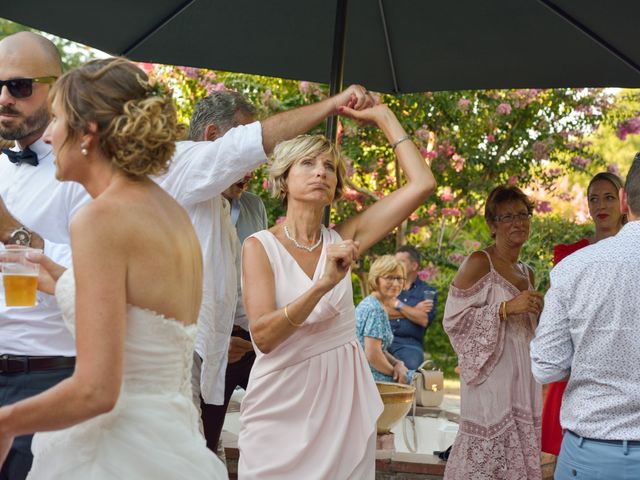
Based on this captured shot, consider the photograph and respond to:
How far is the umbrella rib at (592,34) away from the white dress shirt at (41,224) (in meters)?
2.77

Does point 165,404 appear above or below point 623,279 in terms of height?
below

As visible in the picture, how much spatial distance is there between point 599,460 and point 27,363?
1996 mm

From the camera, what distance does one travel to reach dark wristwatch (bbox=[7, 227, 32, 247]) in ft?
10.5

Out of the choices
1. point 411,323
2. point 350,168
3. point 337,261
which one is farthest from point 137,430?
point 350,168

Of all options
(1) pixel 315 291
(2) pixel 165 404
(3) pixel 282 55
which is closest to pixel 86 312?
(2) pixel 165 404

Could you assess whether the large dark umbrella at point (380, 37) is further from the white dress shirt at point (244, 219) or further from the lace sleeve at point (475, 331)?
the lace sleeve at point (475, 331)

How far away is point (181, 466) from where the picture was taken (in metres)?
2.49

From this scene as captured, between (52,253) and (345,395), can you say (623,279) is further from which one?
(52,253)

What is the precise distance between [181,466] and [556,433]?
341 centimetres

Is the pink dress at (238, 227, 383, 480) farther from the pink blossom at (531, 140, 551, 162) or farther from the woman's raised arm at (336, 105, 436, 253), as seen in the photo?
the pink blossom at (531, 140, 551, 162)

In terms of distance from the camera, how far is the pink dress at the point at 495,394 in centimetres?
560

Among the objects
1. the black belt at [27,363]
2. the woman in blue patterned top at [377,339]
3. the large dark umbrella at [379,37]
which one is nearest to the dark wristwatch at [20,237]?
the black belt at [27,363]

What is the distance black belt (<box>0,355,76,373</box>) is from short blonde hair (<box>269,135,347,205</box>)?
47.4 inches

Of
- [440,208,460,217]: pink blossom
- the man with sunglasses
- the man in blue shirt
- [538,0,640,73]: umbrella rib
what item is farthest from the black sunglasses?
[440,208,460,217]: pink blossom
